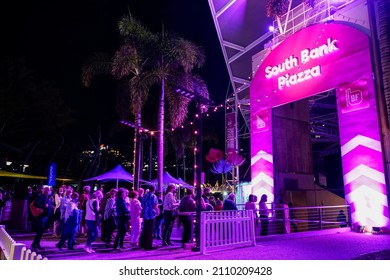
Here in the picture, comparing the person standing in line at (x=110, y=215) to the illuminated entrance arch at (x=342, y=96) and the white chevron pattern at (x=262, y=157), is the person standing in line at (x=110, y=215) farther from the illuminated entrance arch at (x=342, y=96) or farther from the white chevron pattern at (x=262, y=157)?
the white chevron pattern at (x=262, y=157)

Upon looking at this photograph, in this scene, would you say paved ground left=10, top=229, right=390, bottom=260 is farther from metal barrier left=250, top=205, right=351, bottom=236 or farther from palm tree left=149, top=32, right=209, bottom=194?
palm tree left=149, top=32, right=209, bottom=194

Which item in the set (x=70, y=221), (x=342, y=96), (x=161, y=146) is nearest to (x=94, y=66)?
(x=161, y=146)

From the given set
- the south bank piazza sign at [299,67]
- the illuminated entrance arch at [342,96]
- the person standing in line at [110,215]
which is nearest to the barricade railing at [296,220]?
the illuminated entrance arch at [342,96]

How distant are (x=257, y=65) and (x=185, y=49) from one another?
3.70 m

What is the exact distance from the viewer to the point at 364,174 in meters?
10.6

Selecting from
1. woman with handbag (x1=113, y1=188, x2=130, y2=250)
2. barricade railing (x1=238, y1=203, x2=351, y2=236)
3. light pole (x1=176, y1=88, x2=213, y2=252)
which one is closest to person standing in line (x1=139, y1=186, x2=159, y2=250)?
woman with handbag (x1=113, y1=188, x2=130, y2=250)

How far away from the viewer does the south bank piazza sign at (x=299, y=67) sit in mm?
12289

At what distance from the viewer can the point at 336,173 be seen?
1104 inches

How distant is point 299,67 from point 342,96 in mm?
2482

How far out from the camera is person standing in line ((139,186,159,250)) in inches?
342

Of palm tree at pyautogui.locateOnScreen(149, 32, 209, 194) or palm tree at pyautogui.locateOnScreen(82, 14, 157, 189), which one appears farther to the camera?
A: palm tree at pyautogui.locateOnScreen(149, 32, 209, 194)

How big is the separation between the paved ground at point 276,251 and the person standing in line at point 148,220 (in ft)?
0.84

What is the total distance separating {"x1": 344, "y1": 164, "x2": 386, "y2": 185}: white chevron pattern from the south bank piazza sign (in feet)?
12.7

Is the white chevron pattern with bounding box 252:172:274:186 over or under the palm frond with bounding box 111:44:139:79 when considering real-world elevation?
under
